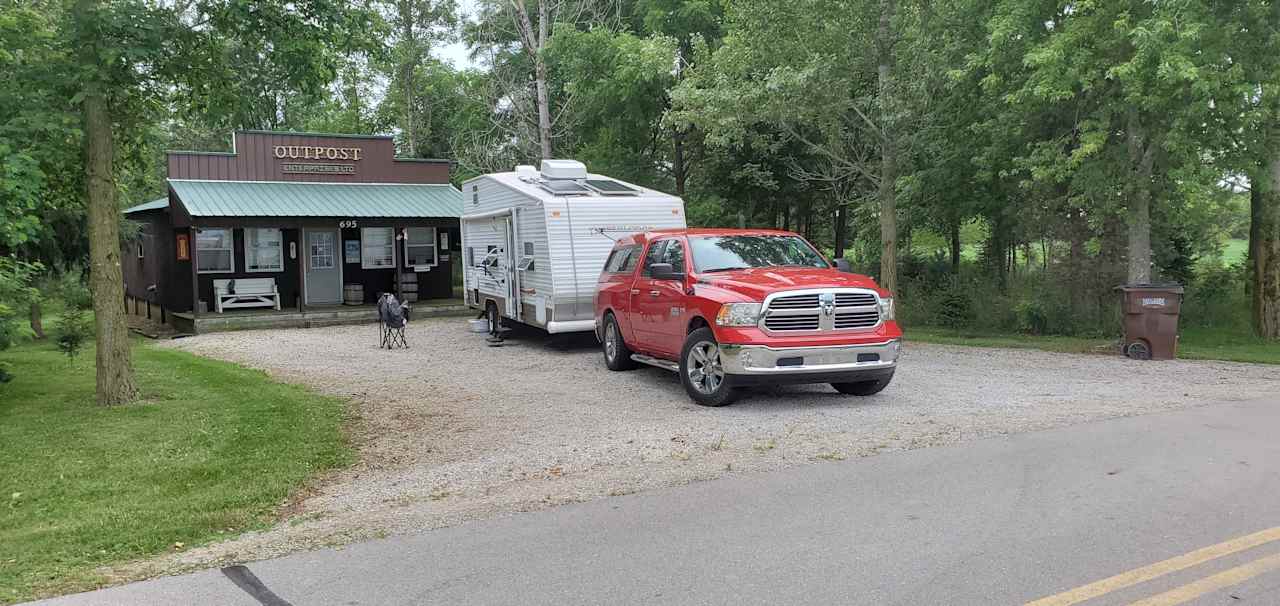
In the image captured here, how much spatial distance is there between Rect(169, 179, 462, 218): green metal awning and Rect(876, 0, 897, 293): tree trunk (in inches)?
414

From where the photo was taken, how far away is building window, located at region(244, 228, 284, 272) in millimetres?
22938

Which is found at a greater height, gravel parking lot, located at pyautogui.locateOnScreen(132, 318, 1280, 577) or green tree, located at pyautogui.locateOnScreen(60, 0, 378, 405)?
green tree, located at pyautogui.locateOnScreen(60, 0, 378, 405)

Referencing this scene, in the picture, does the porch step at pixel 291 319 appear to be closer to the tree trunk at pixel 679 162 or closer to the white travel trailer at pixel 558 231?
the white travel trailer at pixel 558 231

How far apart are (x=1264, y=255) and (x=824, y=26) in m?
8.55

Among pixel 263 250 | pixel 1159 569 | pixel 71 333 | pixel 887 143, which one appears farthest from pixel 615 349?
pixel 263 250

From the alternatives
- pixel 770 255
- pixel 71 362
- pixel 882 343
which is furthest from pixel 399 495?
pixel 71 362

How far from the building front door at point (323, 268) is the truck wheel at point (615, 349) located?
13355mm

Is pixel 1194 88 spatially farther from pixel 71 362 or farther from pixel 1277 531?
pixel 71 362

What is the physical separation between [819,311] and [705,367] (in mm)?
1357

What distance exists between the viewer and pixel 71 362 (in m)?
13.6

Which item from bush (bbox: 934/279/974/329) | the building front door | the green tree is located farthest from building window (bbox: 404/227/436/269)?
the green tree

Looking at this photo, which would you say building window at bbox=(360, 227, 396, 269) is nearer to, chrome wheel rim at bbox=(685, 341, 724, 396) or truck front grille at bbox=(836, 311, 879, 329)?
chrome wheel rim at bbox=(685, 341, 724, 396)

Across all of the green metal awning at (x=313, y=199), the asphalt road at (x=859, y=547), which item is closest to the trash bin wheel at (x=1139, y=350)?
the asphalt road at (x=859, y=547)

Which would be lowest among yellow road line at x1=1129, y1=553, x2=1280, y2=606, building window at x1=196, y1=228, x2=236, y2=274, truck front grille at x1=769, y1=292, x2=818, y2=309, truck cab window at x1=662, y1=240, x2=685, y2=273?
yellow road line at x1=1129, y1=553, x2=1280, y2=606
